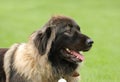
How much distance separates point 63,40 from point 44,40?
0.35 meters

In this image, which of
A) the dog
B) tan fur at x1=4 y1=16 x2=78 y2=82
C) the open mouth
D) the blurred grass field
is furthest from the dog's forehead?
the blurred grass field

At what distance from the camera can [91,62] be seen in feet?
52.4

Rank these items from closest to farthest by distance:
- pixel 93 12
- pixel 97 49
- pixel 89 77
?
pixel 89 77 → pixel 97 49 → pixel 93 12

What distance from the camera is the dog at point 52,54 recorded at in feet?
29.8

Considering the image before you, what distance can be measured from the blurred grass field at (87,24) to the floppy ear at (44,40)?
372 cm

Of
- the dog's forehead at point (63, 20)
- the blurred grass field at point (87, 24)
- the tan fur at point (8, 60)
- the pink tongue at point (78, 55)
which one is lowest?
the blurred grass field at point (87, 24)

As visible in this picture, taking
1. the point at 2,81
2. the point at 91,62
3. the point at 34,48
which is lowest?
the point at 91,62

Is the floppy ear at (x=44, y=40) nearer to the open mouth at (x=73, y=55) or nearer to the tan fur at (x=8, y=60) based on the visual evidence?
the open mouth at (x=73, y=55)

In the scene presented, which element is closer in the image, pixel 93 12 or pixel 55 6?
pixel 93 12

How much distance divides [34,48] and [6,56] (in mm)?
640

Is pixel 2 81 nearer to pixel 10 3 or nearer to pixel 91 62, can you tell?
pixel 91 62

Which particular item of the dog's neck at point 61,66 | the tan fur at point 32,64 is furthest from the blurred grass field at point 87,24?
the tan fur at point 32,64

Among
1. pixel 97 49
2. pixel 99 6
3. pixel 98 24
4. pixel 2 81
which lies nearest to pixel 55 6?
pixel 99 6

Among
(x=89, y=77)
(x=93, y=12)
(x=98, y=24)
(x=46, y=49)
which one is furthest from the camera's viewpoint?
(x=93, y=12)
